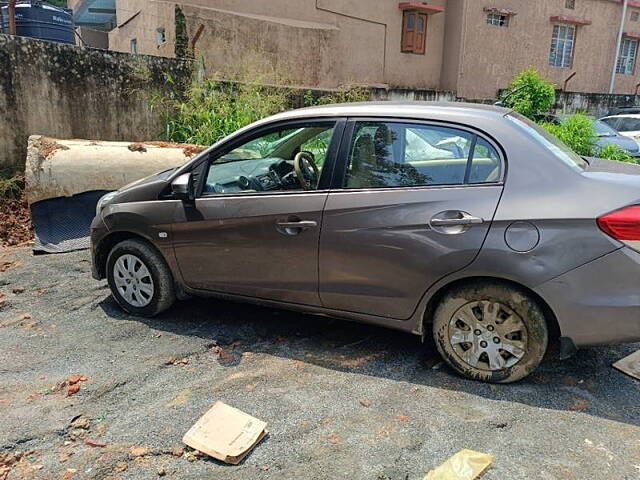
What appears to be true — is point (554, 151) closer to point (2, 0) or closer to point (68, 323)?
point (68, 323)

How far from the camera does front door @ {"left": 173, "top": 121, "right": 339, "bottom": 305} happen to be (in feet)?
11.5

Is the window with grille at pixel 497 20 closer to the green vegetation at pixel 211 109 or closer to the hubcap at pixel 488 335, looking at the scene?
the green vegetation at pixel 211 109

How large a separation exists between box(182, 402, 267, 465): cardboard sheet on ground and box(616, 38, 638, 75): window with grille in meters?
24.7

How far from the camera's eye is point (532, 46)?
19578 millimetres

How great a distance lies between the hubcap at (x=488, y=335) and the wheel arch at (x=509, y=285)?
14 centimetres

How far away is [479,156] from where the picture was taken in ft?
10.3

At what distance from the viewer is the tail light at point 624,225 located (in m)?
2.77

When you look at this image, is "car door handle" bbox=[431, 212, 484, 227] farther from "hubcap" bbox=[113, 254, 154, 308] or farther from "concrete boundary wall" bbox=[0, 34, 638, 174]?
"concrete boundary wall" bbox=[0, 34, 638, 174]

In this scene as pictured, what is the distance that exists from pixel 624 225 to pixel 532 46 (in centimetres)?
1930

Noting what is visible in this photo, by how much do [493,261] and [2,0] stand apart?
10.9 m

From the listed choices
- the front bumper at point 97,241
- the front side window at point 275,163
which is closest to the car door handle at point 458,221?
the front side window at point 275,163

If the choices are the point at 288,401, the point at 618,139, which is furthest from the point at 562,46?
the point at 288,401

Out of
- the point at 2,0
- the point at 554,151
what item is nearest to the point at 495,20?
the point at 2,0

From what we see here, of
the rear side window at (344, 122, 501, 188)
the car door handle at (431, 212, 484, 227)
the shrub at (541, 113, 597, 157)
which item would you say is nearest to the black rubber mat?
the rear side window at (344, 122, 501, 188)
